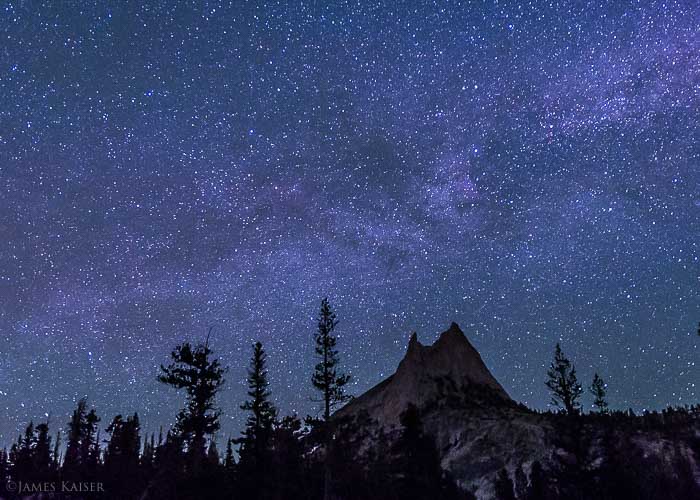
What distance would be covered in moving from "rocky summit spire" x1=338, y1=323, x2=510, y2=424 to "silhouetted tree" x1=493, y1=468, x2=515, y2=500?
15521 millimetres

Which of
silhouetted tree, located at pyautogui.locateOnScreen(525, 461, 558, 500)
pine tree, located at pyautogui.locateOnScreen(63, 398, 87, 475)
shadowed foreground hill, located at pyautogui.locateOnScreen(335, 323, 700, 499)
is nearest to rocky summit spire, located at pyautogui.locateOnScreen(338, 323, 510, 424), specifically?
shadowed foreground hill, located at pyautogui.locateOnScreen(335, 323, 700, 499)

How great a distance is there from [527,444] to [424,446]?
11505 millimetres

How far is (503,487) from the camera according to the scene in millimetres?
38562

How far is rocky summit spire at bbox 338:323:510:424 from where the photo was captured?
56719mm

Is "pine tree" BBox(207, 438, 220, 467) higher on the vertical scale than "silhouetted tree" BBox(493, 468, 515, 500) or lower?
higher

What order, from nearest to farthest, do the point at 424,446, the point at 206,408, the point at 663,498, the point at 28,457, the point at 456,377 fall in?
1. the point at 663,498
2. the point at 424,446
3. the point at 206,408
4. the point at 456,377
5. the point at 28,457

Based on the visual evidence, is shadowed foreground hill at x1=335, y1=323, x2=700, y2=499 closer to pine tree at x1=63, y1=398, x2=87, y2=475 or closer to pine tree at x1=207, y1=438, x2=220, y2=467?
A: pine tree at x1=207, y1=438, x2=220, y2=467

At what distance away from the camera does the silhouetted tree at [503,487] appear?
1494 inches

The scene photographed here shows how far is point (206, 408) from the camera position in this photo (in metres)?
39.0

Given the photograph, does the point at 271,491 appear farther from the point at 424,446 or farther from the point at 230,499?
the point at 424,446

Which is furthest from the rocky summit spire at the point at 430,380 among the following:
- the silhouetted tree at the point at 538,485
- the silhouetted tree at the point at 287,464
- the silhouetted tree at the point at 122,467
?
the silhouetted tree at the point at 122,467

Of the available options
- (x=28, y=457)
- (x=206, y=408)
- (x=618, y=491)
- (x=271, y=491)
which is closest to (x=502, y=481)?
(x=618, y=491)

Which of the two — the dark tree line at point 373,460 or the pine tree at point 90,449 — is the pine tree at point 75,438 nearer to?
the pine tree at point 90,449

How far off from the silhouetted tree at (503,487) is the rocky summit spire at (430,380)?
15521mm
